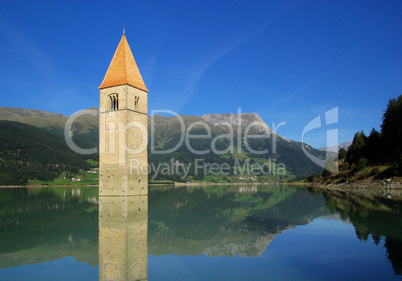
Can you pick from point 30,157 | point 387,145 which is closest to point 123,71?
point 387,145

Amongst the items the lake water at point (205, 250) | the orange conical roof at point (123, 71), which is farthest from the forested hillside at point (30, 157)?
the lake water at point (205, 250)

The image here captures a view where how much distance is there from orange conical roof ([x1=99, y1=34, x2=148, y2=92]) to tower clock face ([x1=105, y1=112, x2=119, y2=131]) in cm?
440

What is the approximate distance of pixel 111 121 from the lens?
43.6 metres

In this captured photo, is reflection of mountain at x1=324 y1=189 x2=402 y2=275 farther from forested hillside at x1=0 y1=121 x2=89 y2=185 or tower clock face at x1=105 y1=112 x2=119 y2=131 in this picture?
forested hillside at x1=0 y1=121 x2=89 y2=185

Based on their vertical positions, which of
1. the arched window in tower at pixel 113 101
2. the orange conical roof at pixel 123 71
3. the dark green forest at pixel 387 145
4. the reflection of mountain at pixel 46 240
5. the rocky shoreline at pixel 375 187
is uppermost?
the orange conical roof at pixel 123 71

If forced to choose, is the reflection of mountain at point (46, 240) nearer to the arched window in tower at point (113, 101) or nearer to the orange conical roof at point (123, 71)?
the arched window in tower at point (113, 101)

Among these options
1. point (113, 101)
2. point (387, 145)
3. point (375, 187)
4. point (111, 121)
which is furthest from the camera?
point (387, 145)

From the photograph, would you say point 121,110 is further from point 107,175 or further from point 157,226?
point 157,226

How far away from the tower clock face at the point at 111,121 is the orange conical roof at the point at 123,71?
440cm

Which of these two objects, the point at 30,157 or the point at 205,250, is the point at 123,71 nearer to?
the point at 205,250

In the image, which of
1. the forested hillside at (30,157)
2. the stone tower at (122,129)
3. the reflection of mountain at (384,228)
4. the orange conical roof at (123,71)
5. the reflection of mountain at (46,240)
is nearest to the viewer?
the reflection of mountain at (384,228)

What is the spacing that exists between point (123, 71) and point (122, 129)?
8710mm

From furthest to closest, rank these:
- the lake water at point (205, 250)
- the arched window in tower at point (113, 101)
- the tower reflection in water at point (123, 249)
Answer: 1. the arched window in tower at point (113, 101)
2. the tower reflection in water at point (123, 249)
3. the lake water at point (205, 250)

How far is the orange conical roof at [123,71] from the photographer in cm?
4422
